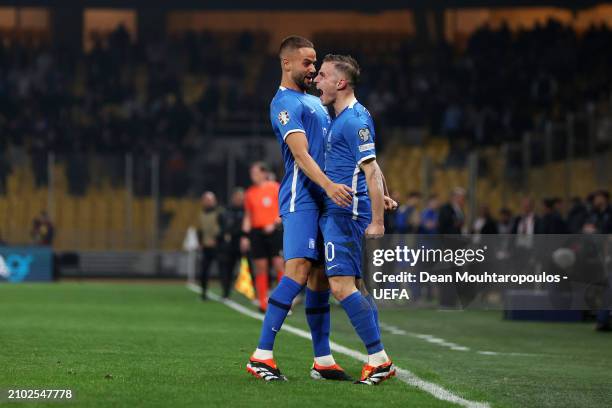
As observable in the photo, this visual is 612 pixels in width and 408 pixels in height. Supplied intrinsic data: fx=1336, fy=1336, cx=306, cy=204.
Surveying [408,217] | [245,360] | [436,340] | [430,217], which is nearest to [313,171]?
[245,360]

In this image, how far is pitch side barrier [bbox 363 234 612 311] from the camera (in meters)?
8.60

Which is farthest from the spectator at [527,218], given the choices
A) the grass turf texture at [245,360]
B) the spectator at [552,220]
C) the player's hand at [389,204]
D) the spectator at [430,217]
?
the player's hand at [389,204]

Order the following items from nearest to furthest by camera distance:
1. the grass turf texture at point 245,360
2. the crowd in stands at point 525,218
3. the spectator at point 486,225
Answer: the grass turf texture at point 245,360 < the crowd in stands at point 525,218 < the spectator at point 486,225

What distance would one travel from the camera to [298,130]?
8.20m

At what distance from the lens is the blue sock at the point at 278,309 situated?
328 inches

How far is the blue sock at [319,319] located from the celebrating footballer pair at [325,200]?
11 millimetres

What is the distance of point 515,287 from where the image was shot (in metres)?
8.91

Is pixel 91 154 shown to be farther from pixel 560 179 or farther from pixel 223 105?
pixel 560 179

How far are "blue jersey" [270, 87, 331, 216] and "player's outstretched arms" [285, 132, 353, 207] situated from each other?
6 centimetres

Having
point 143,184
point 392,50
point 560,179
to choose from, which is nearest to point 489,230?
point 560,179

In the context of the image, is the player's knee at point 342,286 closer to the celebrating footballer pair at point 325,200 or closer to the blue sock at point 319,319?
the celebrating footballer pair at point 325,200

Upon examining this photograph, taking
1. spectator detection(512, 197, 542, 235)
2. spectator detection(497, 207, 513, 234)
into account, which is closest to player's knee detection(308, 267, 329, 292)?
spectator detection(512, 197, 542, 235)

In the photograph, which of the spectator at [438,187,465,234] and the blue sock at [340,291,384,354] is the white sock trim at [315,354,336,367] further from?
the spectator at [438,187,465,234]

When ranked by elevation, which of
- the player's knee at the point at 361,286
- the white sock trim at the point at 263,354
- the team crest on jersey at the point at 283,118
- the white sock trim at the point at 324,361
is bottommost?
the white sock trim at the point at 324,361
